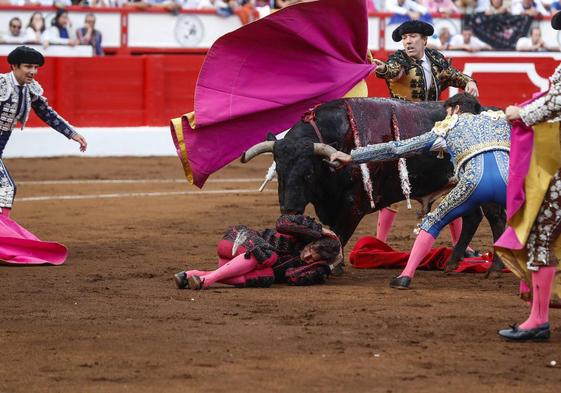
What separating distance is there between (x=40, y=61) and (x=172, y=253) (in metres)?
1.49

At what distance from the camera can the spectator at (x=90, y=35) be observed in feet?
52.8

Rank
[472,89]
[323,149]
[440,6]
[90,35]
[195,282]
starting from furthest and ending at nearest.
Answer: [440,6] < [90,35] < [472,89] < [323,149] < [195,282]

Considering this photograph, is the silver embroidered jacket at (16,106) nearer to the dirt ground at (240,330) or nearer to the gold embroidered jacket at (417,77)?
the dirt ground at (240,330)

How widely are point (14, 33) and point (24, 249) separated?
825 cm

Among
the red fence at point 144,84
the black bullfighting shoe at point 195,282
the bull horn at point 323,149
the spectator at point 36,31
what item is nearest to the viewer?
the black bullfighting shoe at point 195,282

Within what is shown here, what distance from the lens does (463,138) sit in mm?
6543

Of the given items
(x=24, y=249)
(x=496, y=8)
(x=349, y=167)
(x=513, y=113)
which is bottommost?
(x=24, y=249)

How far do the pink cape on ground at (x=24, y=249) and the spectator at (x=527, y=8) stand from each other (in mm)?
11496

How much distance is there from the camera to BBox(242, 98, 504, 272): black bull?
695 centimetres

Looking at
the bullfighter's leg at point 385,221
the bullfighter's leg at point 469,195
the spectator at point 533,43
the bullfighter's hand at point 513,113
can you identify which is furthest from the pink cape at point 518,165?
the spectator at point 533,43

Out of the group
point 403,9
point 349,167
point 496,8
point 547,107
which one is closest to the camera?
point 547,107

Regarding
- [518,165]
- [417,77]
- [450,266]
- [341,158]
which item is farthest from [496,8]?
[518,165]

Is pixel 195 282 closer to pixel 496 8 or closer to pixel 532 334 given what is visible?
pixel 532 334

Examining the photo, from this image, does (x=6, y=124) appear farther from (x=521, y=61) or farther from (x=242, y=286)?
(x=521, y=61)
